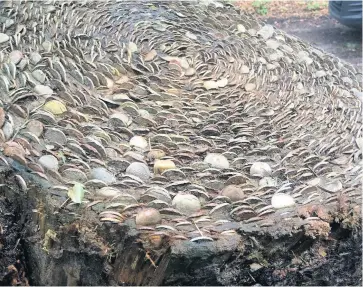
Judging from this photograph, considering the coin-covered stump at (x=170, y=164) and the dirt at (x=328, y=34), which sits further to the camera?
the dirt at (x=328, y=34)

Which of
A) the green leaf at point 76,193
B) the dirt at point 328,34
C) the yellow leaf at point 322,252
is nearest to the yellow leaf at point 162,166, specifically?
the green leaf at point 76,193

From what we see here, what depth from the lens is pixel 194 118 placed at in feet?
3.07

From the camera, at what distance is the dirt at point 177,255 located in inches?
28.3

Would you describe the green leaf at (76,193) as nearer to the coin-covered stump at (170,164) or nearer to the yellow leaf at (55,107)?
the coin-covered stump at (170,164)

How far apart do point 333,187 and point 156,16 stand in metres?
0.68

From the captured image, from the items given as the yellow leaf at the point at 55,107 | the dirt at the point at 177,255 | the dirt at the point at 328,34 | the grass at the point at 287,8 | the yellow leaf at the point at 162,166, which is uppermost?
the yellow leaf at the point at 55,107

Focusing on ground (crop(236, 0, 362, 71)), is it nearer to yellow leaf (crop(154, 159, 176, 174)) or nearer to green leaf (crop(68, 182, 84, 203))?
yellow leaf (crop(154, 159, 176, 174))

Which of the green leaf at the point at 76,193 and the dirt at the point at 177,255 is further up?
the green leaf at the point at 76,193

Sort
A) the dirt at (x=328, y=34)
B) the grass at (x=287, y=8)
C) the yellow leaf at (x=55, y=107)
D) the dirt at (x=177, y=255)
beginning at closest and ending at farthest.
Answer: the dirt at (x=177, y=255), the yellow leaf at (x=55, y=107), the dirt at (x=328, y=34), the grass at (x=287, y=8)

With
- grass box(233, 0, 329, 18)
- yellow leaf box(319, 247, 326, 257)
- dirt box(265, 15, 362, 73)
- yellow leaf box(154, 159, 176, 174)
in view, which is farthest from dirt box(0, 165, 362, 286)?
grass box(233, 0, 329, 18)

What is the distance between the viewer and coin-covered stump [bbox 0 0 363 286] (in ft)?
2.41

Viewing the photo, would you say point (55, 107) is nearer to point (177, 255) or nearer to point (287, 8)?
point (177, 255)

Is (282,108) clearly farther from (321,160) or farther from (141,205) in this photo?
(141,205)

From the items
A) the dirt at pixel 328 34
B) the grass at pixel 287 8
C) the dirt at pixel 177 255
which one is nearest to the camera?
the dirt at pixel 177 255
